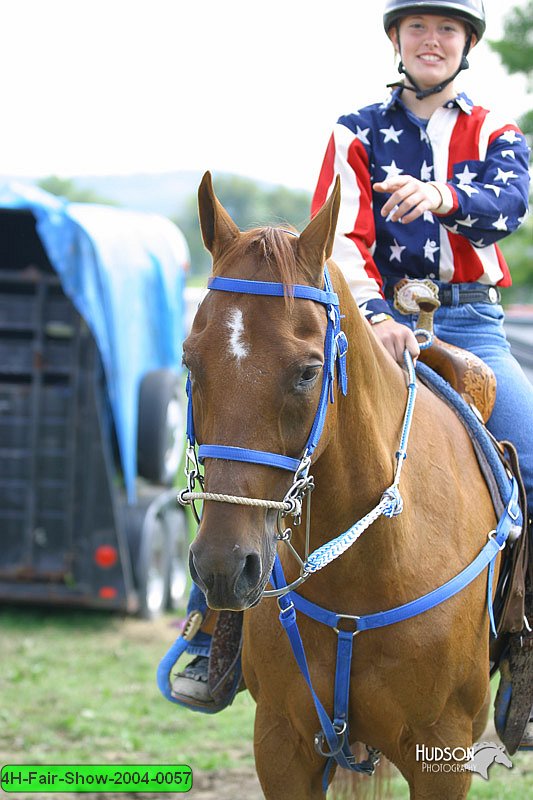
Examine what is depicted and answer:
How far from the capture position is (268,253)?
243 centimetres

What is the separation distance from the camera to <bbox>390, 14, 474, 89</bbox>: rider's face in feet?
12.1

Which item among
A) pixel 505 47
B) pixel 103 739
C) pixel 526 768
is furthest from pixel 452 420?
pixel 505 47

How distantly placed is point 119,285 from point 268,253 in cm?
547

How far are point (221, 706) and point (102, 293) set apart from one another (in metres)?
4.51

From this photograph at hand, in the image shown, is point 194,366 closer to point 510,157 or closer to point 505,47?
point 510,157

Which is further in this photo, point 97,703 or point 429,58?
point 97,703

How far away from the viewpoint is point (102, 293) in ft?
24.6

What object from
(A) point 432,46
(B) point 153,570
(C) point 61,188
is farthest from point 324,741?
(C) point 61,188

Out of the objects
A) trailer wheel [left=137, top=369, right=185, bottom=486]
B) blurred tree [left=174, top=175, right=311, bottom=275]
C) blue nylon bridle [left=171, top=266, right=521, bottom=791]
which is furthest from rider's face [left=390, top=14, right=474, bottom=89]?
blurred tree [left=174, top=175, right=311, bottom=275]

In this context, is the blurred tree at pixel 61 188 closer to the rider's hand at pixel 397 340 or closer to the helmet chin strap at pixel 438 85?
the helmet chin strap at pixel 438 85

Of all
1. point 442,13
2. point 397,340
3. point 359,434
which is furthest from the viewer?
point 442,13

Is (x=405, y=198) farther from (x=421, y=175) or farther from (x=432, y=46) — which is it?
(x=432, y=46)

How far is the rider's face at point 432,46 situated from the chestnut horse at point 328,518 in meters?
1.28

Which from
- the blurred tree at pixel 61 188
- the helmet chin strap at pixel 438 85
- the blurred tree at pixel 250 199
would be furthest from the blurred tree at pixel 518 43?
the blurred tree at pixel 250 199
